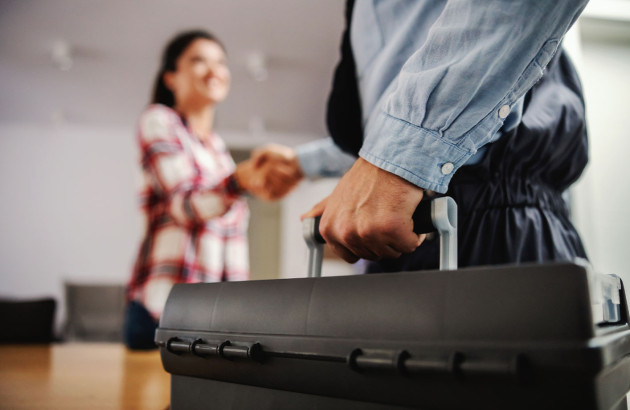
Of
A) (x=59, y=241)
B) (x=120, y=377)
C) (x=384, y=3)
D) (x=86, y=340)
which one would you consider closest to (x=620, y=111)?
(x=384, y=3)

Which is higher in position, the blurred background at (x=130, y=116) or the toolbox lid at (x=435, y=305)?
the blurred background at (x=130, y=116)

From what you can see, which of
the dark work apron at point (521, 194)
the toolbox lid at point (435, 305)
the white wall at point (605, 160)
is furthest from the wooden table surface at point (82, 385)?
the white wall at point (605, 160)

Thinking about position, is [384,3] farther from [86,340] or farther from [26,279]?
[26,279]

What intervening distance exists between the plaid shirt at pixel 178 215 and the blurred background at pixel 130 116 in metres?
0.79

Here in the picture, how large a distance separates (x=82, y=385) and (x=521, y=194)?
1.66 ft

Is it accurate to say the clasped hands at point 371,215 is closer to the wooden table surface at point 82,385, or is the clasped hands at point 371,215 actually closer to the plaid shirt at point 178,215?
the wooden table surface at point 82,385

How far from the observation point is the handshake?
1.17 meters

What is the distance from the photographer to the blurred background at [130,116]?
708mm

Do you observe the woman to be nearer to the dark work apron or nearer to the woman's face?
the woman's face

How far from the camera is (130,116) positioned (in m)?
4.07

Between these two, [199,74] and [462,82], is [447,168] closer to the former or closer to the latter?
[462,82]

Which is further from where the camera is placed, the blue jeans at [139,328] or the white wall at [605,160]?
the blue jeans at [139,328]

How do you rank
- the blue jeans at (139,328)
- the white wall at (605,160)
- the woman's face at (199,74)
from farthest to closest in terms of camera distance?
the woman's face at (199,74) < the blue jeans at (139,328) < the white wall at (605,160)

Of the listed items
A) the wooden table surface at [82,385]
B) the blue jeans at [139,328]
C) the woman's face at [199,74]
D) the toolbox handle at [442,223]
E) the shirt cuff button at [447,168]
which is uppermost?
the woman's face at [199,74]
